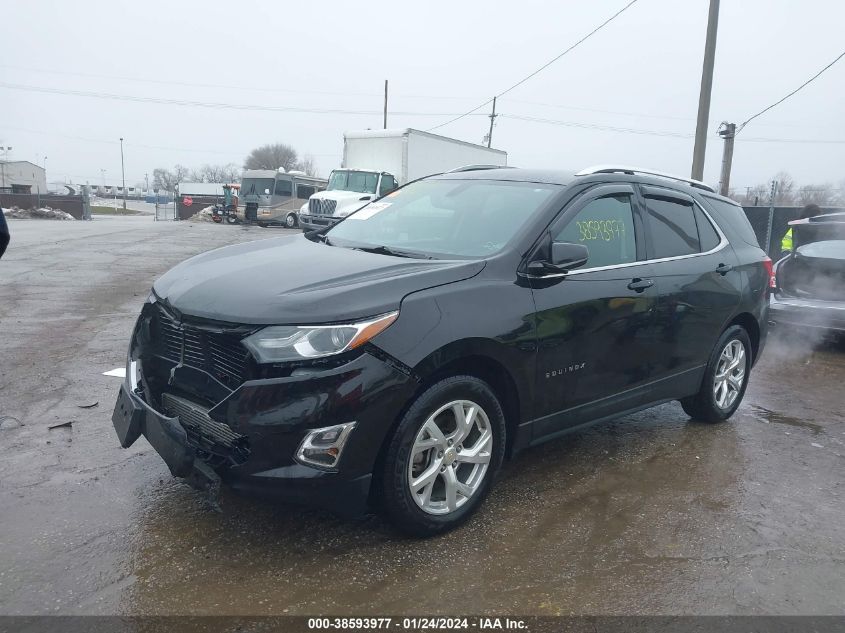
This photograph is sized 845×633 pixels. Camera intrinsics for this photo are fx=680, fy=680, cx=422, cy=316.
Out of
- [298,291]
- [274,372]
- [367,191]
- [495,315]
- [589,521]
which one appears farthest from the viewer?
[367,191]

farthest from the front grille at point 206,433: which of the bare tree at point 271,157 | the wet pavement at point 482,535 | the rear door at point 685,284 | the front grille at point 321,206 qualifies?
the bare tree at point 271,157

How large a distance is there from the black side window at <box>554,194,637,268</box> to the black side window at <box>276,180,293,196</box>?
3173 cm

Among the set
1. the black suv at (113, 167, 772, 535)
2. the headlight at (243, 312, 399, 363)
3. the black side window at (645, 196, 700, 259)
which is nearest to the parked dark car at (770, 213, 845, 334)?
the black suv at (113, 167, 772, 535)

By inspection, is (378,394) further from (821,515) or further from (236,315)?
(821,515)

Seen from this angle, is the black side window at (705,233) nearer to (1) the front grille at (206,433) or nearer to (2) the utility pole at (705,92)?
(1) the front grille at (206,433)

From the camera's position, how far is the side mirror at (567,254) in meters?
3.55

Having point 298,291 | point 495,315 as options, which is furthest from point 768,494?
point 298,291

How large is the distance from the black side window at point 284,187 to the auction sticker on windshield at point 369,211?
30776mm

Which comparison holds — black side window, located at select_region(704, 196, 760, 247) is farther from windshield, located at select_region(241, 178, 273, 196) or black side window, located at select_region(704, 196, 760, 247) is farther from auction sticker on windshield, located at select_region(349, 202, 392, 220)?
windshield, located at select_region(241, 178, 273, 196)

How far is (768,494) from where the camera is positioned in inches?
157

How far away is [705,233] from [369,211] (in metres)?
2.44

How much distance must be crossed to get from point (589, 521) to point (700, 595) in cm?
72

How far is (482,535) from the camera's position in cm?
335

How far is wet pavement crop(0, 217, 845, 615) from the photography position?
110 inches
